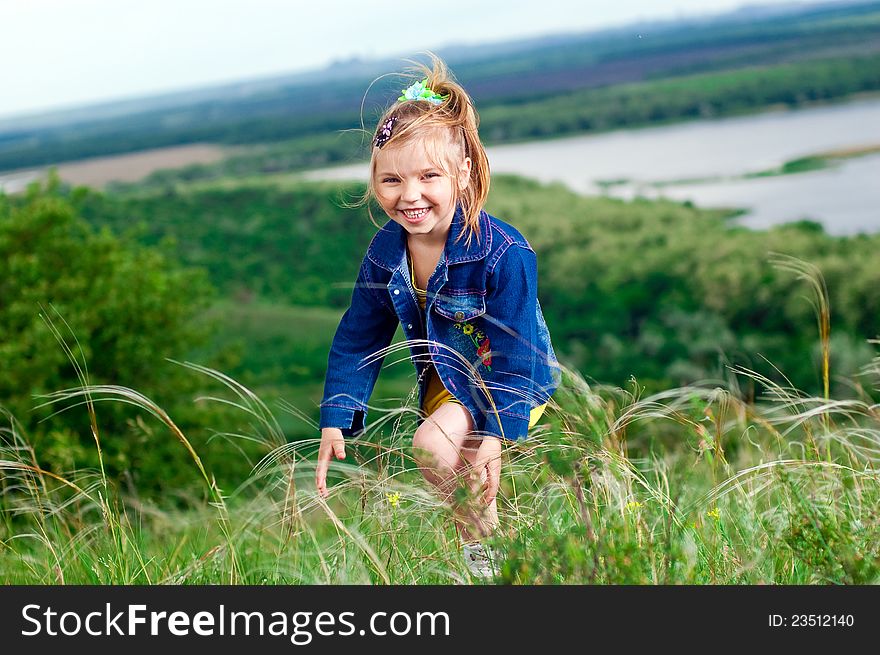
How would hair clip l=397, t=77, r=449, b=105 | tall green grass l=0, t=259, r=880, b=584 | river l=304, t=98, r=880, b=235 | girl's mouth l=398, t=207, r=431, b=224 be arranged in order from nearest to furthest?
tall green grass l=0, t=259, r=880, b=584, girl's mouth l=398, t=207, r=431, b=224, hair clip l=397, t=77, r=449, b=105, river l=304, t=98, r=880, b=235

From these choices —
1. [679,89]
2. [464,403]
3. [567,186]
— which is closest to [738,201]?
[567,186]

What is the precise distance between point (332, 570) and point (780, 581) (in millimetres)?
1113

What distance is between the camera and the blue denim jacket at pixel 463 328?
2.57 meters

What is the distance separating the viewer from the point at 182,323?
1923 cm

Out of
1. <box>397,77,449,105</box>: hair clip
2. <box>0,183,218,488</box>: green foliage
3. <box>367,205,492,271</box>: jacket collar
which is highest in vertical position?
<box>0,183,218,488</box>: green foliage

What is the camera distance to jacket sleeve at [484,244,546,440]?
2551 mm

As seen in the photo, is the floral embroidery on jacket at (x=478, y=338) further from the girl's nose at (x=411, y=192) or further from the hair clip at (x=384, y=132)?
the hair clip at (x=384, y=132)

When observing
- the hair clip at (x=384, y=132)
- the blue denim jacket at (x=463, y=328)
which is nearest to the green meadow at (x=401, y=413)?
the blue denim jacket at (x=463, y=328)

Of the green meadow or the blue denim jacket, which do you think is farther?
the blue denim jacket

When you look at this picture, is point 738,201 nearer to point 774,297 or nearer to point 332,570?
point 774,297

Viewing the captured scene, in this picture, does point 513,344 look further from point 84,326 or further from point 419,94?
point 84,326

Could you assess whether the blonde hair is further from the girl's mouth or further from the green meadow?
the green meadow

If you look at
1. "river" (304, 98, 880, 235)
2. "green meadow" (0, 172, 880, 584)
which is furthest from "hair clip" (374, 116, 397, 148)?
"river" (304, 98, 880, 235)

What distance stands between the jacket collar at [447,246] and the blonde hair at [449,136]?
20 millimetres
